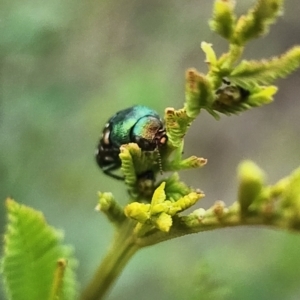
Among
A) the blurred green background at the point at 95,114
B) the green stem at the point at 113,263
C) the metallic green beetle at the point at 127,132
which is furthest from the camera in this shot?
the blurred green background at the point at 95,114

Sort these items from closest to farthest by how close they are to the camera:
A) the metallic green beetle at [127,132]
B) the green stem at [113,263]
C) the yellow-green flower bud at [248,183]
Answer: the yellow-green flower bud at [248,183] < the green stem at [113,263] < the metallic green beetle at [127,132]

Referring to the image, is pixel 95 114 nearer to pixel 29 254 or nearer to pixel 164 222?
pixel 29 254

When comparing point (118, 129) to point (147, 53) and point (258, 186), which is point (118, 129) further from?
point (147, 53)

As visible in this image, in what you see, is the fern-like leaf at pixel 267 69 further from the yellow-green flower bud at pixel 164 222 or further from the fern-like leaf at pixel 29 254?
the fern-like leaf at pixel 29 254

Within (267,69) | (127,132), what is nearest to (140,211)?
(267,69)

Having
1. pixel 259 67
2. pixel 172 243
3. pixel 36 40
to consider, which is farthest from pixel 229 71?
pixel 172 243

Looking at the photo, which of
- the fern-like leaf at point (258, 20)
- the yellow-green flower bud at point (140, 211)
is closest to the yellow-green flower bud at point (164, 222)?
the yellow-green flower bud at point (140, 211)
